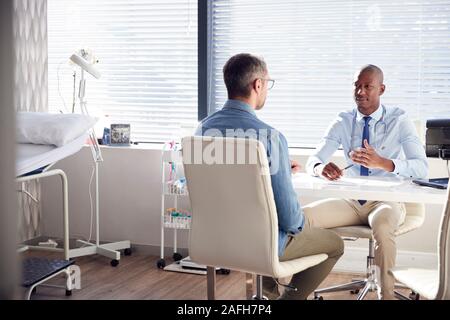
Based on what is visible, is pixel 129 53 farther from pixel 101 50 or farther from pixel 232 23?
pixel 232 23

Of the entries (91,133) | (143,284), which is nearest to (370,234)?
(143,284)

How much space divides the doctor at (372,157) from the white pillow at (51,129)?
1353 millimetres

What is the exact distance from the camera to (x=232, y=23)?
13.8ft

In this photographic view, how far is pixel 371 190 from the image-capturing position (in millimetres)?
2393

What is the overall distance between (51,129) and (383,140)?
180 centimetres

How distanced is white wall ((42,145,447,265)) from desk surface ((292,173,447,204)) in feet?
4.68

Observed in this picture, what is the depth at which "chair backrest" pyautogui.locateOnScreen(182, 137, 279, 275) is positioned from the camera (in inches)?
81.3

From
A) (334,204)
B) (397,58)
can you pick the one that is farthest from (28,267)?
(397,58)

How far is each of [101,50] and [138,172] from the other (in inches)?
38.9

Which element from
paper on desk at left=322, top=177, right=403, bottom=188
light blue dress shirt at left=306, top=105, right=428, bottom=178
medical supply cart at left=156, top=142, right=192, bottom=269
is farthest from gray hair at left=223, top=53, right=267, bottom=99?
medical supply cart at left=156, top=142, right=192, bottom=269

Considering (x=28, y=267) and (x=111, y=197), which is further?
(x=111, y=197)

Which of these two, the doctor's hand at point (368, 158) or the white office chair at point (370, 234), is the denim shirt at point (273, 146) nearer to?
the doctor's hand at point (368, 158)

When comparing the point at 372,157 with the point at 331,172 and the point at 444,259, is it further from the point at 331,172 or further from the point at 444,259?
the point at 444,259

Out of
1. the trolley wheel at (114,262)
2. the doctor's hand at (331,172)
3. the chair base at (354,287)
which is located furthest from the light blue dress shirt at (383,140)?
the trolley wheel at (114,262)
